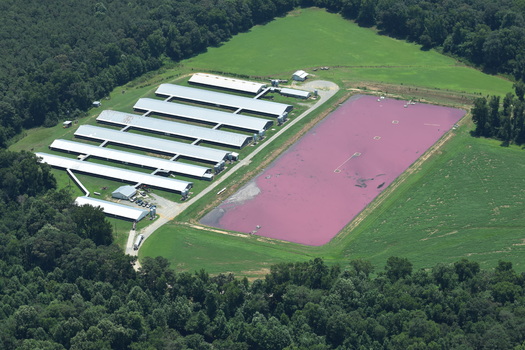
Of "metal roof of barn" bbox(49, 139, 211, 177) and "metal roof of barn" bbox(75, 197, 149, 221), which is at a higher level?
"metal roof of barn" bbox(49, 139, 211, 177)

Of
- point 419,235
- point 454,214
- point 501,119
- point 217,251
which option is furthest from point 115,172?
point 501,119

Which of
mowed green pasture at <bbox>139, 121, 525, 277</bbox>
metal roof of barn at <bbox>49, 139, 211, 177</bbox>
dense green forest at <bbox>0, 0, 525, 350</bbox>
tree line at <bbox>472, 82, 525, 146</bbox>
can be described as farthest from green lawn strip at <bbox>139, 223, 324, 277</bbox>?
tree line at <bbox>472, 82, 525, 146</bbox>

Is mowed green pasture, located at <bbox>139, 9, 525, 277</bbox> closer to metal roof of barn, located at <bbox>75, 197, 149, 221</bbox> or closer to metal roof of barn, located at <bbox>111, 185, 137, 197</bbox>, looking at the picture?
metal roof of barn, located at <bbox>75, 197, 149, 221</bbox>

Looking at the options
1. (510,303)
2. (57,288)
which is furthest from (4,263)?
(510,303)

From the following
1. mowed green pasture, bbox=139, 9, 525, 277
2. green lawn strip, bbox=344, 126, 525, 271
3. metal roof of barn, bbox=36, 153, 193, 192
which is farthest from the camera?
metal roof of barn, bbox=36, 153, 193, 192

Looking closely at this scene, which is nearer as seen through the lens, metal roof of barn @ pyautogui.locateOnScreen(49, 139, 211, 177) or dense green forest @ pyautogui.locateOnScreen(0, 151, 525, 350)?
dense green forest @ pyautogui.locateOnScreen(0, 151, 525, 350)

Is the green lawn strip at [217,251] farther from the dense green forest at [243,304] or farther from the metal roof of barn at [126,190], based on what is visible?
the metal roof of barn at [126,190]

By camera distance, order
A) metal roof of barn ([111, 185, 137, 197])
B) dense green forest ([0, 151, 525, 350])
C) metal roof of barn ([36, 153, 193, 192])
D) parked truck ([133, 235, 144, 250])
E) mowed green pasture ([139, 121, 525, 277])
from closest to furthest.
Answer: dense green forest ([0, 151, 525, 350])
mowed green pasture ([139, 121, 525, 277])
parked truck ([133, 235, 144, 250])
metal roof of barn ([111, 185, 137, 197])
metal roof of barn ([36, 153, 193, 192])

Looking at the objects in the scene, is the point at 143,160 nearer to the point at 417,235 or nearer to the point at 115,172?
the point at 115,172
